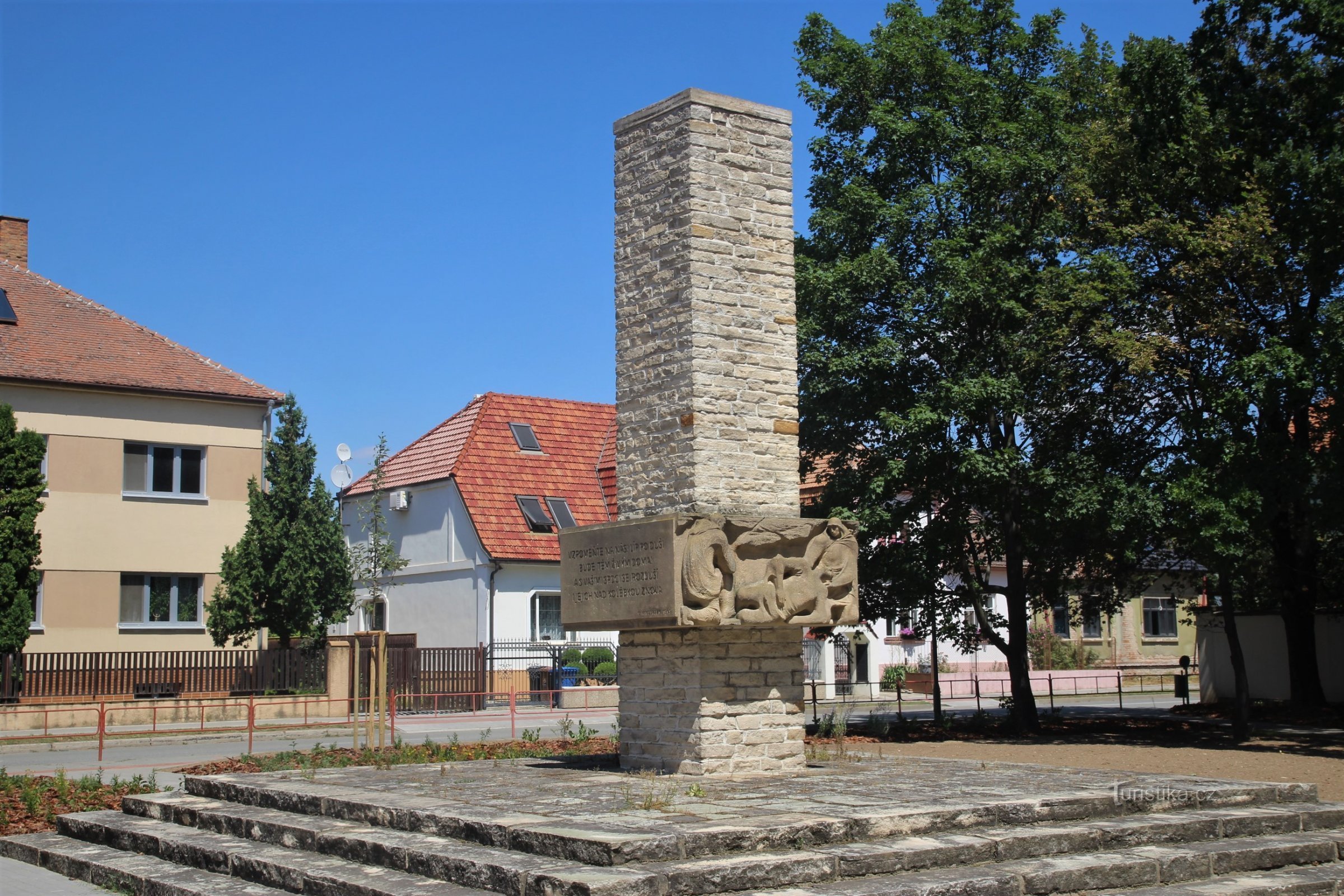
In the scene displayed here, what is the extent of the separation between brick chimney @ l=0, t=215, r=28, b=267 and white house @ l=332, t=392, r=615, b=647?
1205 cm

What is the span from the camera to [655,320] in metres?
12.4

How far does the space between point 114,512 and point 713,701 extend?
861 inches

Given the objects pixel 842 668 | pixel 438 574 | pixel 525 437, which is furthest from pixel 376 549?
pixel 842 668

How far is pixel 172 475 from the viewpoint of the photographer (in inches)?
1195

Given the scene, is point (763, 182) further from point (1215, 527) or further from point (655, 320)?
point (1215, 527)

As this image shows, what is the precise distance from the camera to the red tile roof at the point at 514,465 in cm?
3650

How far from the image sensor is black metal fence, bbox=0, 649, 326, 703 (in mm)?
25125

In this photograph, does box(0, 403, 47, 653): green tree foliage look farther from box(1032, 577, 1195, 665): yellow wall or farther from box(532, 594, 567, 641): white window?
box(1032, 577, 1195, 665): yellow wall

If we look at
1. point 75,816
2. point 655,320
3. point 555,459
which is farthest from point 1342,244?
point 555,459

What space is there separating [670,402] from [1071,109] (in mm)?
13601

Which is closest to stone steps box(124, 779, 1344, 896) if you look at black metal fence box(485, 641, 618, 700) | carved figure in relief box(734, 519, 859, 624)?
carved figure in relief box(734, 519, 859, 624)

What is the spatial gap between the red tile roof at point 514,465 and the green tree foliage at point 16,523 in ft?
42.1

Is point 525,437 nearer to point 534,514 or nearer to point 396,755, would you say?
point 534,514

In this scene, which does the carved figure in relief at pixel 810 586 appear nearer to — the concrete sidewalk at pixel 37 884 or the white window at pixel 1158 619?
the concrete sidewalk at pixel 37 884
